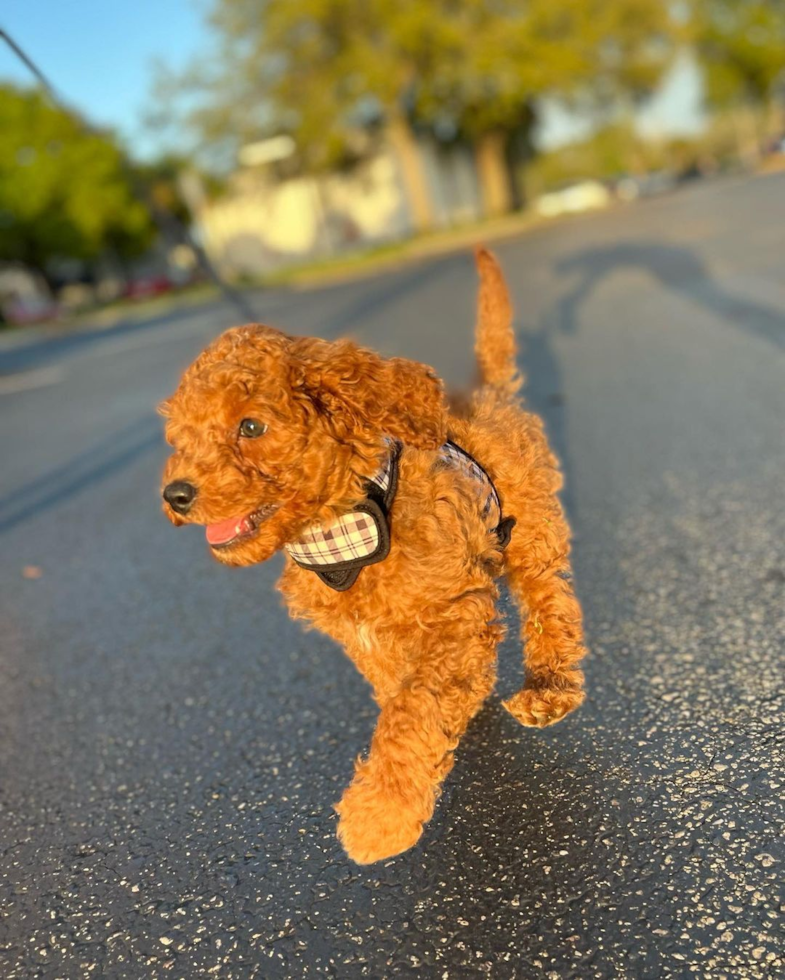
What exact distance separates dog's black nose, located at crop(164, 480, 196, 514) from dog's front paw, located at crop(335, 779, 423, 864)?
2.62ft

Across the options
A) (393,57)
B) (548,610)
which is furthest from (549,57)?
(548,610)

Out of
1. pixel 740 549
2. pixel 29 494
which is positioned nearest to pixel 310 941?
pixel 740 549

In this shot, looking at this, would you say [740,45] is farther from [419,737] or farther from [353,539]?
[419,737]

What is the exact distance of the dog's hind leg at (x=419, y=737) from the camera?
6.68ft

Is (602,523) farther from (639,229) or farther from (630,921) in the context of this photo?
(639,229)

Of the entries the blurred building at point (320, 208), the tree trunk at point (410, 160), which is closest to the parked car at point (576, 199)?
the blurred building at point (320, 208)

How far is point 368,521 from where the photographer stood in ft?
7.43

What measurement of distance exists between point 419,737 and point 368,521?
54 cm

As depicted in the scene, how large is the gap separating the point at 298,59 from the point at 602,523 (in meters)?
36.3

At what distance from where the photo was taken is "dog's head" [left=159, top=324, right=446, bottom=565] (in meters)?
2.22

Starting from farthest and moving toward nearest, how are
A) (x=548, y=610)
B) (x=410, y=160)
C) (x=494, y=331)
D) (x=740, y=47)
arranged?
(x=740, y=47)
(x=410, y=160)
(x=494, y=331)
(x=548, y=610)

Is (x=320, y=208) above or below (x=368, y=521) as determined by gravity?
below


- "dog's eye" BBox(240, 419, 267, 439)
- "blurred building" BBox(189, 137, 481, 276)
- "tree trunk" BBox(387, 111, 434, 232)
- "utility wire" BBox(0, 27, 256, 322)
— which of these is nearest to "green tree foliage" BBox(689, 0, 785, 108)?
"blurred building" BBox(189, 137, 481, 276)

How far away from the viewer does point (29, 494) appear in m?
7.62
